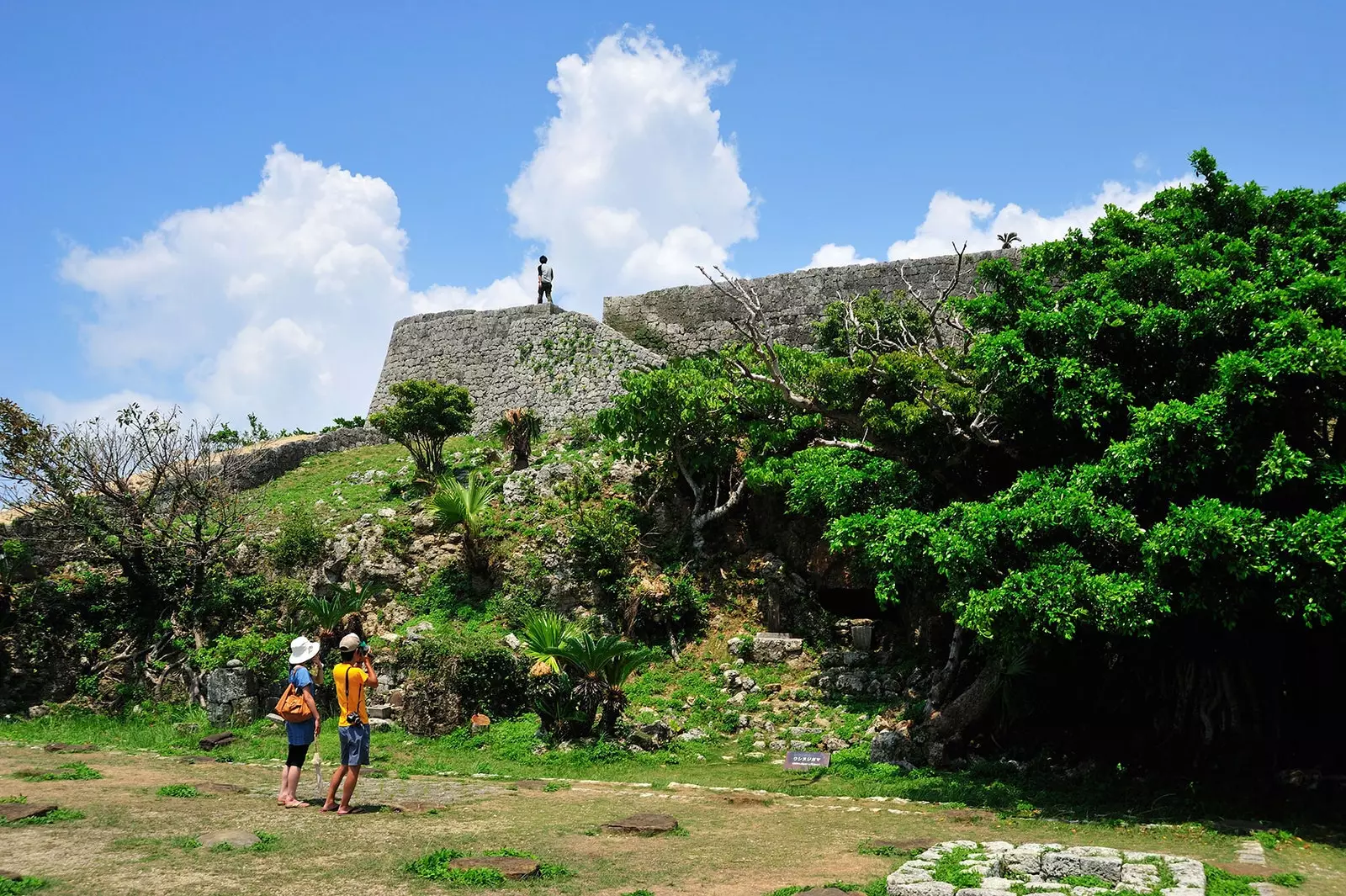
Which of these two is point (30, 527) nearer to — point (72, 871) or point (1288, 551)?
point (72, 871)

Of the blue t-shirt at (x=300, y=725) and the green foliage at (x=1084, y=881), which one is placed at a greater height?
the blue t-shirt at (x=300, y=725)

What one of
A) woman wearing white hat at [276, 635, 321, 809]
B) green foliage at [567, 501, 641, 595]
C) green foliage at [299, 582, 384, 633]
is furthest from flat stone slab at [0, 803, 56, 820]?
green foliage at [567, 501, 641, 595]

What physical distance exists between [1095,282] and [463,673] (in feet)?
28.8

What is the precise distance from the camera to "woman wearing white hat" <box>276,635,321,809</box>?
809cm

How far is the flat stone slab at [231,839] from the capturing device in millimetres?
6617

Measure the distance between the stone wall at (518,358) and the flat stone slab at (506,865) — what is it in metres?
15.9

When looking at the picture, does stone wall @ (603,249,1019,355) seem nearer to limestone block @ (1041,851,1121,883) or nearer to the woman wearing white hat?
the woman wearing white hat

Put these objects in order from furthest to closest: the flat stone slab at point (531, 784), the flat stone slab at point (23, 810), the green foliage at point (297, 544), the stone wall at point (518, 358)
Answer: the stone wall at point (518, 358)
the green foliage at point (297, 544)
the flat stone slab at point (531, 784)
the flat stone slab at point (23, 810)

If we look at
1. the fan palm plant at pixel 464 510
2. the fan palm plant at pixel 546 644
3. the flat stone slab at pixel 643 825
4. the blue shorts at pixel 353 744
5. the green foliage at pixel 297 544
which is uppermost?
the fan palm plant at pixel 464 510

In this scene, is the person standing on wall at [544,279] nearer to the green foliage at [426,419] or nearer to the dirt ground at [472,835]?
the green foliage at [426,419]

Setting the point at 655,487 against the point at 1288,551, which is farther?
the point at 655,487

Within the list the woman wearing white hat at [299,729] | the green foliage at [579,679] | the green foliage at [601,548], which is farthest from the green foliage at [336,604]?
the woman wearing white hat at [299,729]

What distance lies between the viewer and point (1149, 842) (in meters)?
7.75

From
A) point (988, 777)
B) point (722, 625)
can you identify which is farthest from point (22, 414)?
point (988, 777)
